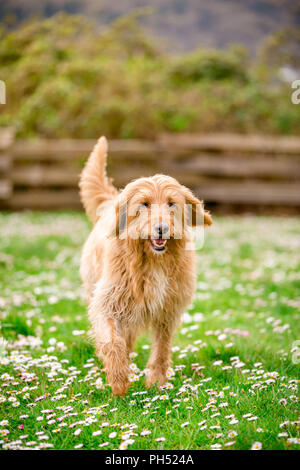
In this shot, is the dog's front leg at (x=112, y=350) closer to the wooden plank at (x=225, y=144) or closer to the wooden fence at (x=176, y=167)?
the wooden fence at (x=176, y=167)

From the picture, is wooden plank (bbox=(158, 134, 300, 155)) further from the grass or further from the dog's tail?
the dog's tail

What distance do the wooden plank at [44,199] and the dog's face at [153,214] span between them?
9.35m

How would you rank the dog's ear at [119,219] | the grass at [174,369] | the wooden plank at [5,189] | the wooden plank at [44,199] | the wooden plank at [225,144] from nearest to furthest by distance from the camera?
the grass at [174,369] < the dog's ear at [119,219] < the wooden plank at [5,189] < the wooden plank at [44,199] < the wooden plank at [225,144]

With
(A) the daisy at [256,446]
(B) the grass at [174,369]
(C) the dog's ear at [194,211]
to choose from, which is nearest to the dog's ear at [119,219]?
(C) the dog's ear at [194,211]

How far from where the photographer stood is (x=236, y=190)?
12.9 m

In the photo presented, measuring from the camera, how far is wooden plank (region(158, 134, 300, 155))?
12820 mm

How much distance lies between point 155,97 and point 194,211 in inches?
410

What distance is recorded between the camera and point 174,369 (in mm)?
3803

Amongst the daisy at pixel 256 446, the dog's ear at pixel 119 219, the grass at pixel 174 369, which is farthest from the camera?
the dog's ear at pixel 119 219

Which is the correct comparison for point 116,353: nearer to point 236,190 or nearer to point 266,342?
point 266,342

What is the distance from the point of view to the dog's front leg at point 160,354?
3.60 metres

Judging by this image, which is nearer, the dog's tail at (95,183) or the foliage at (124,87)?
the dog's tail at (95,183)

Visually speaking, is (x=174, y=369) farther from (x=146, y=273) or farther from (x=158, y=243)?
(x=158, y=243)

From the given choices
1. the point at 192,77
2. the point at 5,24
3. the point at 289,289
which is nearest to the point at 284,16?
the point at 192,77
